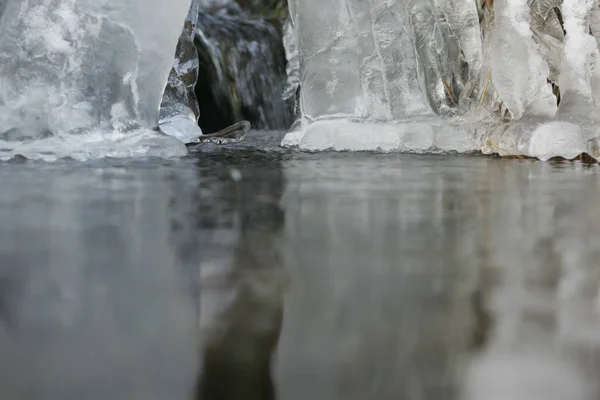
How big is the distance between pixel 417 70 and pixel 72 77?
1.25 metres

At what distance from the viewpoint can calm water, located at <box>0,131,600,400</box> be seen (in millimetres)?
368

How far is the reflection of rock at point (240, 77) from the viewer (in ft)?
14.1

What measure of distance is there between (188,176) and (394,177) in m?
0.48

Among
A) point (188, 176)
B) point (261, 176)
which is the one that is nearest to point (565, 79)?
point (261, 176)

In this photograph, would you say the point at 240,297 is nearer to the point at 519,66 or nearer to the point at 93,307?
the point at 93,307

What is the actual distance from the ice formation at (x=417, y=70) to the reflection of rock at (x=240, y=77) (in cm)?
194

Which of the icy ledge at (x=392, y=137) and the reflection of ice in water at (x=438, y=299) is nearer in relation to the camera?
the reflection of ice in water at (x=438, y=299)

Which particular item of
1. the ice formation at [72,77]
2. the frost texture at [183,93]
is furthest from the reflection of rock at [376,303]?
the frost texture at [183,93]

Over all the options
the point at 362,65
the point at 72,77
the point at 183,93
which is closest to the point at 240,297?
the point at 72,77

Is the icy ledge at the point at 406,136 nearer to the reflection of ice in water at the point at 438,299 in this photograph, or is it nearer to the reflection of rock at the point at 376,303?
the reflection of ice in water at the point at 438,299

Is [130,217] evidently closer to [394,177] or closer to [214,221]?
[214,221]

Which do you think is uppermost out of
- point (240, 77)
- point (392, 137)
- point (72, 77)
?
point (240, 77)

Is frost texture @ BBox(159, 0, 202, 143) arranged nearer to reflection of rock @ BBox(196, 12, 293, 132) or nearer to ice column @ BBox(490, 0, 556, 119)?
reflection of rock @ BBox(196, 12, 293, 132)

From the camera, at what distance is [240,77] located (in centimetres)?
435
